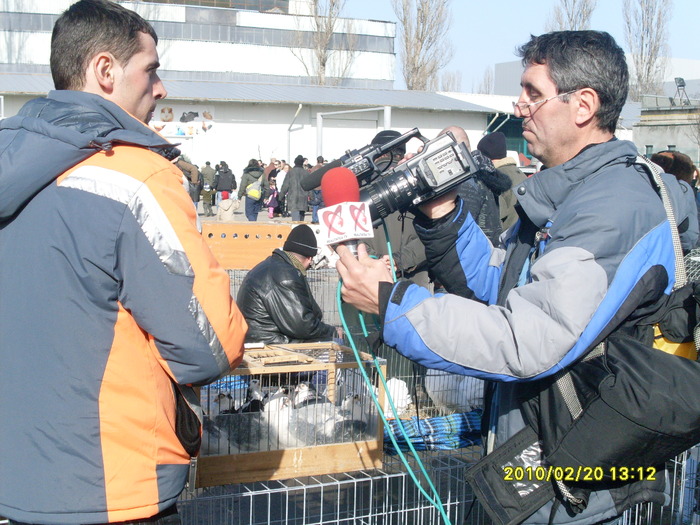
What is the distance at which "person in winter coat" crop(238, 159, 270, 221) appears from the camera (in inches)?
887

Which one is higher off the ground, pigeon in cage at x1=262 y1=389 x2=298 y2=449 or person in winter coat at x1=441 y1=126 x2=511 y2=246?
person in winter coat at x1=441 y1=126 x2=511 y2=246

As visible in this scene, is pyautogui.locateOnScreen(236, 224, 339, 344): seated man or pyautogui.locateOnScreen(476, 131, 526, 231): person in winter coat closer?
pyautogui.locateOnScreen(476, 131, 526, 231): person in winter coat

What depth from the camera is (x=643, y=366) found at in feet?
6.65

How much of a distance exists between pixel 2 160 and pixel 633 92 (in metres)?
49.7

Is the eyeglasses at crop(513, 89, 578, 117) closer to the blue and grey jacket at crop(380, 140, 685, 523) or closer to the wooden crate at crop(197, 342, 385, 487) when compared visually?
the blue and grey jacket at crop(380, 140, 685, 523)

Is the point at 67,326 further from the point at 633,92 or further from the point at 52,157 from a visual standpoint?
the point at 633,92

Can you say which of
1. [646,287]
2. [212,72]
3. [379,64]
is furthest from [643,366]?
[379,64]

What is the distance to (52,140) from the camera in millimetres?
2006

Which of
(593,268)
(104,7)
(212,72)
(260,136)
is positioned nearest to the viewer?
(593,268)

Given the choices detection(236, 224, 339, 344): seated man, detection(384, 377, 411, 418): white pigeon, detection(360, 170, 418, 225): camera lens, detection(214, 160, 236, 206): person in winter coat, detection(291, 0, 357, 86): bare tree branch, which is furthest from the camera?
detection(291, 0, 357, 86): bare tree branch

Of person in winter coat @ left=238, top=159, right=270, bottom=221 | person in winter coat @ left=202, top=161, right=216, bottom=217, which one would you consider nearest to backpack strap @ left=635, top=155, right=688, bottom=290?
person in winter coat @ left=238, top=159, right=270, bottom=221

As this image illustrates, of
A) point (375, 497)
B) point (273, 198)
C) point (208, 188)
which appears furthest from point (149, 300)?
point (208, 188)

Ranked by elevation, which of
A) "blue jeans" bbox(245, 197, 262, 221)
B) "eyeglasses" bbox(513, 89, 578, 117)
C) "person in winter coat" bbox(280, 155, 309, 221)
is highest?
"eyeglasses" bbox(513, 89, 578, 117)

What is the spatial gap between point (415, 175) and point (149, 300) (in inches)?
37.7
